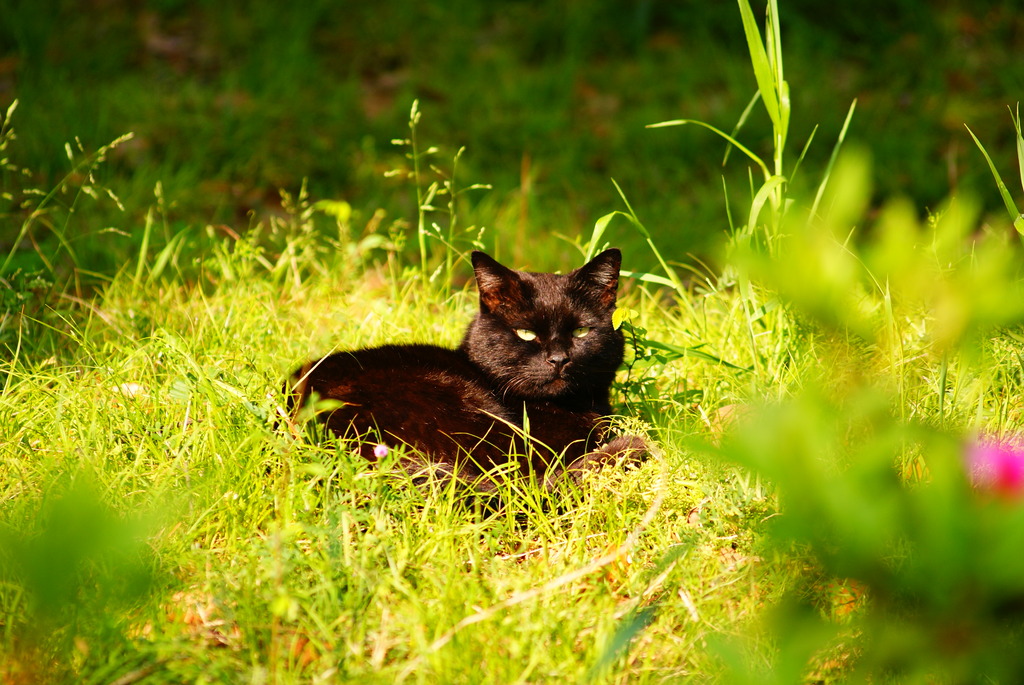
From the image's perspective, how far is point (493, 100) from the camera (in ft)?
19.9

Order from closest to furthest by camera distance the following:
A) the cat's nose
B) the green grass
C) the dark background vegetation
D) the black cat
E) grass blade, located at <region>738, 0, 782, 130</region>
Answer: the green grass → the black cat → grass blade, located at <region>738, 0, 782, 130</region> → the cat's nose → the dark background vegetation

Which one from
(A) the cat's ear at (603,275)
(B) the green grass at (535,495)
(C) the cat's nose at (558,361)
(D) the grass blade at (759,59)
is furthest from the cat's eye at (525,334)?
(D) the grass blade at (759,59)

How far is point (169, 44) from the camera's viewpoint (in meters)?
6.69

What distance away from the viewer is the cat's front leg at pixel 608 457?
7.98 feet

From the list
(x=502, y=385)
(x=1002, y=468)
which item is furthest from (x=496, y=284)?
(x=1002, y=468)

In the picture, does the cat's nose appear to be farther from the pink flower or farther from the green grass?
the pink flower

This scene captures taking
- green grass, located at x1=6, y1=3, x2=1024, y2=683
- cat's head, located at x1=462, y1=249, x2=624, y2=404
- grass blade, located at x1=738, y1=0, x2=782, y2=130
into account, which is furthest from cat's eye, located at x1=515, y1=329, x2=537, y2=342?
grass blade, located at x1=738, y1=0, x2=782, y2=130

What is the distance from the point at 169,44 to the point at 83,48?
731 millimetres

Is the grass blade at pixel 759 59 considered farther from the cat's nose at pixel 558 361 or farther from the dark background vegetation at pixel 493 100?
the dark background vegetation at pixel 493 100

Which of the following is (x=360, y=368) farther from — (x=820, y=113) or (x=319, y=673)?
(x=820, y=113)

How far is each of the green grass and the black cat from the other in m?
0.11

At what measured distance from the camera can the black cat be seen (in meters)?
2.39

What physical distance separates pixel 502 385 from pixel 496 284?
334 millimetres

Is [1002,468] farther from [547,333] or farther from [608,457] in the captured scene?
[547,333]
